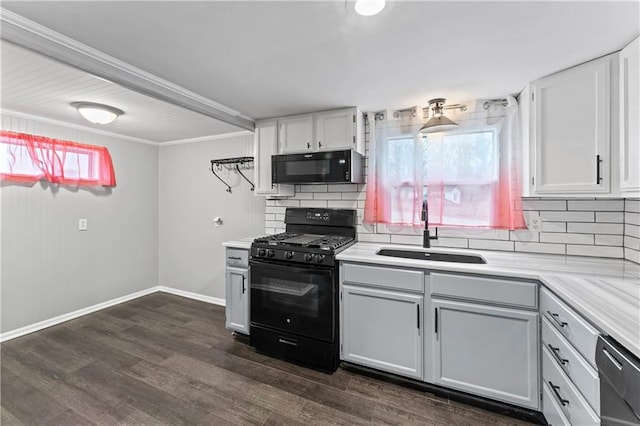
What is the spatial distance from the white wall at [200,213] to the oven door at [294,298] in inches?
41.5

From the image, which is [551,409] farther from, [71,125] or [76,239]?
[71,125]

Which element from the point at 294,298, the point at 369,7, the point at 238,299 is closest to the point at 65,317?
the point at 238,299

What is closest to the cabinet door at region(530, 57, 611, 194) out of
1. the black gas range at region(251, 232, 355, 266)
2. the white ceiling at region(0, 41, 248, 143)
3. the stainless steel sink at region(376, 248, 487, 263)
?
the stainless steel sink at region(376, 248, 487, 263)

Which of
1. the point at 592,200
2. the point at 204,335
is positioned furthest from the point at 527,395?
the point at 204,335

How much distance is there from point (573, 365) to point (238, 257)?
2489mm

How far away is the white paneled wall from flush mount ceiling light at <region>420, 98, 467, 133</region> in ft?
4.25

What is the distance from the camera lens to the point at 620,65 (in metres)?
1.56

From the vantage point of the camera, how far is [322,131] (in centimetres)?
267

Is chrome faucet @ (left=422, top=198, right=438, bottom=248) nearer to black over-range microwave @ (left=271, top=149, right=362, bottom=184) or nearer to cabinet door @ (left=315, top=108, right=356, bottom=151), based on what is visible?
black over-range microwave @ (left=271, top=149, right=362, bottom=184)

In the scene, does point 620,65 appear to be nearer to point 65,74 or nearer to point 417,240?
point 417,240

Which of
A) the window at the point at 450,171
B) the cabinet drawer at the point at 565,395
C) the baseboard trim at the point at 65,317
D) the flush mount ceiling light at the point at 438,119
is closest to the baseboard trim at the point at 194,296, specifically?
the baseboard trim at the point at 65,317

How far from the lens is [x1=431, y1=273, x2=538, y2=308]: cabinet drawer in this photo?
5.46 ft

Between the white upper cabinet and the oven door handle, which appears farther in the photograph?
the white upper cabinet

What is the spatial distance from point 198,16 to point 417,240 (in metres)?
2.35
